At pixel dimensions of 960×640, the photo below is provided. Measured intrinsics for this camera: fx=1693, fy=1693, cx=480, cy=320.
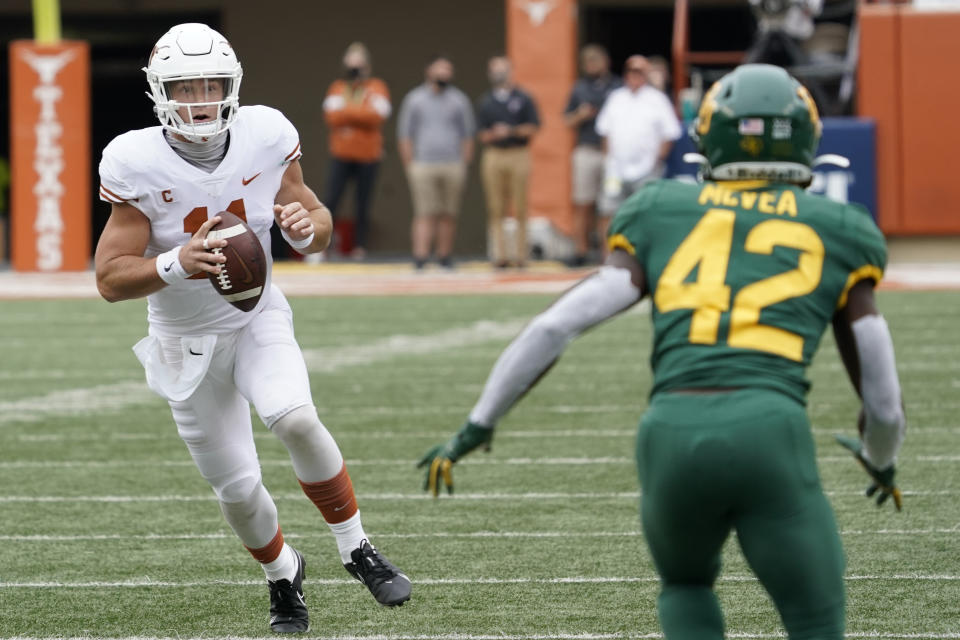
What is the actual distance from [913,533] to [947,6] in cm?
1038

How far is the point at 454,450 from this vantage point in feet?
10.4

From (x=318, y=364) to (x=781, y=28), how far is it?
5.96 m

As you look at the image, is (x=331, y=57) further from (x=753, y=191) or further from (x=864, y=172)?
(x=753, y=191)

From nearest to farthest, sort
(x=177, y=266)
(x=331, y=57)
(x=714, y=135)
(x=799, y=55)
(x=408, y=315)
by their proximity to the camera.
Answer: (x=714, y=135) < (x=177, y=266) < (x=408, y=315) < (x=799, y=55) < (x=331, y=57)

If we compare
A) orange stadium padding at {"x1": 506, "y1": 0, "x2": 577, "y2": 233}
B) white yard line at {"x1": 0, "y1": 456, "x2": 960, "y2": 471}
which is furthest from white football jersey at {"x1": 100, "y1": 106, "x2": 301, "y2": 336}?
orange stadium padding at {"x1": 506, "y1": 0, "x2": 577, "y2": 233}

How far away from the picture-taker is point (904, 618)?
165 inches

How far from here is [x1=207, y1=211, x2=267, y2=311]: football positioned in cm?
400

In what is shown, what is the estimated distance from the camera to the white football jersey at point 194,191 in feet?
13.7

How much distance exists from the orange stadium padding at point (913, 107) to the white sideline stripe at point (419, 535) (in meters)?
9.77

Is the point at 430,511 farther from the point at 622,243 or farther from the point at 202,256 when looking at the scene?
the point at 622,243

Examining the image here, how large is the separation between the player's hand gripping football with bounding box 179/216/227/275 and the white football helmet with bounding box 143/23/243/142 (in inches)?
13.3

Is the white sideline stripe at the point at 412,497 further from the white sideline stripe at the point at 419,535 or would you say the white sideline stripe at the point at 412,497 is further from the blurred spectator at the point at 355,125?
the blurred spectator at the point at 355,125

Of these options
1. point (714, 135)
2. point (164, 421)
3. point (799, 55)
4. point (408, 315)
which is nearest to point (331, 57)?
point (799, 55)

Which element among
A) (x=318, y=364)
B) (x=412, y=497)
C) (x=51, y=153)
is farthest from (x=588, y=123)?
(x=412, y=497)
